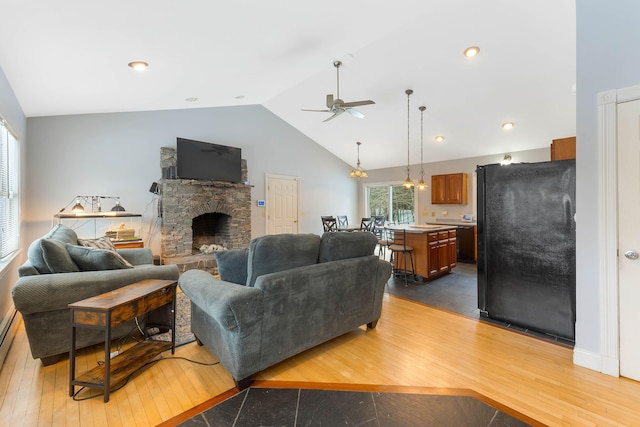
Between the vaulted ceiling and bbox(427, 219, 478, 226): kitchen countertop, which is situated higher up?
the vaulted ceiling

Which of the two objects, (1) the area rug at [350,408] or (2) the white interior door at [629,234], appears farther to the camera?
(2) the white interior door at [629,234]

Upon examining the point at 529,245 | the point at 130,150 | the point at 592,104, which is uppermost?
the point at 130,150

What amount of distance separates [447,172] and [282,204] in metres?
4.31

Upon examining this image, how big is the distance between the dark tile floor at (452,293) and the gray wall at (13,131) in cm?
430

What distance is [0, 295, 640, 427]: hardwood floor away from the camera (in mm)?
1723

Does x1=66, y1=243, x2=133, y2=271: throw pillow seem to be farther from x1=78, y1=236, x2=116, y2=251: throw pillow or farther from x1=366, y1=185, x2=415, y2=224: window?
x1=366, y1=185, x2=415, y2=224: window

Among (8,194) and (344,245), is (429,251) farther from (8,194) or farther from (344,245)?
(8,194)

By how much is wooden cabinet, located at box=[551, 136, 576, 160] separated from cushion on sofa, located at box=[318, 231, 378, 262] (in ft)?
6.59

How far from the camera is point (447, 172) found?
7207 mm

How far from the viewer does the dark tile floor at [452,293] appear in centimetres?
301

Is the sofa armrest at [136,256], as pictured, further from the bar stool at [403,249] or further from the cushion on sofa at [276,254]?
the bar stool at [403,249]

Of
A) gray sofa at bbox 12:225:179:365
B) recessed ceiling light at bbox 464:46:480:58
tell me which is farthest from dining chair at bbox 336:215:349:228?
gray sofa at bbox 12:225:179:365

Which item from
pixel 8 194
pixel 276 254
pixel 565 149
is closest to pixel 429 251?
pixel 565 149

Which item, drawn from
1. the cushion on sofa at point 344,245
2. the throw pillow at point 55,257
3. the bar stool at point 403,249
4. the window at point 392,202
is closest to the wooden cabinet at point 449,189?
the window at point 392,202
